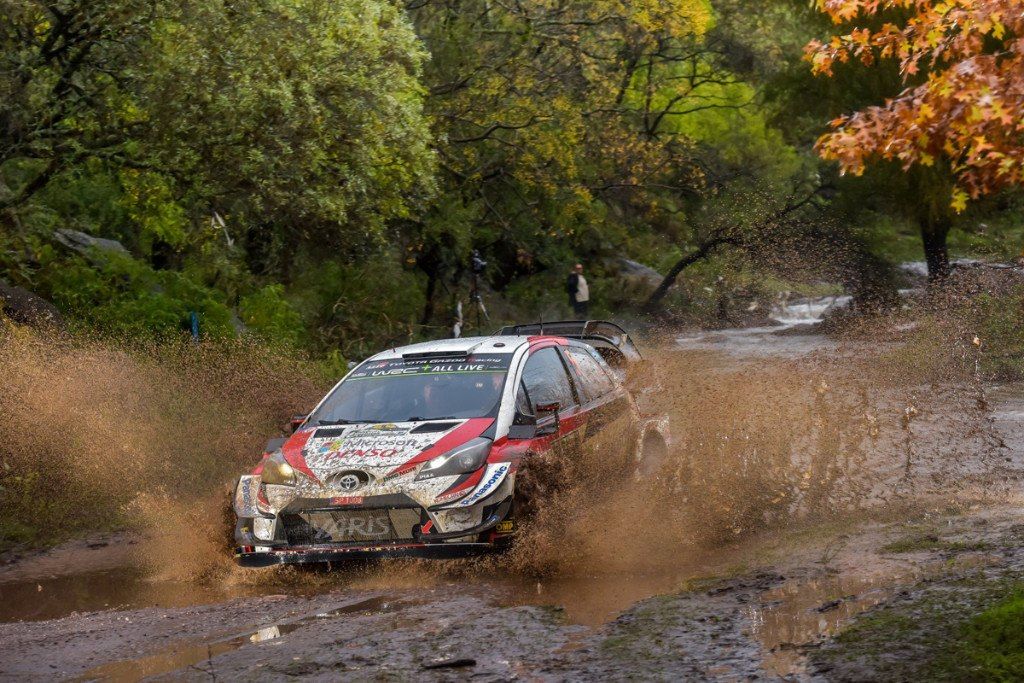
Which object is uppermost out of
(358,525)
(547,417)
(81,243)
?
(81,243)

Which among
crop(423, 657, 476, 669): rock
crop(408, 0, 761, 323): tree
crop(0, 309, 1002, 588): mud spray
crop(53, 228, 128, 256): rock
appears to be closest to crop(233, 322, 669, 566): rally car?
A: crop(0, 309, 1002, 588): mud spray

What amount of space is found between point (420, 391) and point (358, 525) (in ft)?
5.02

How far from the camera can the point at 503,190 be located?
1200 inches

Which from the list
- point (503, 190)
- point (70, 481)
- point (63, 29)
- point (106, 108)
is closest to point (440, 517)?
point (70, 481)

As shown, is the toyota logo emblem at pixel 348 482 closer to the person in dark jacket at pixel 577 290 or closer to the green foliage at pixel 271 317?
the green foliage at pixel 271 317

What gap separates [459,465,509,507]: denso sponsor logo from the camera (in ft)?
26.5

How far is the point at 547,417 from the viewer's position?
9.05 m

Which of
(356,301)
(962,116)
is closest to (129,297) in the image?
(356,301)

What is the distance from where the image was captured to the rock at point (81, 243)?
780 inches

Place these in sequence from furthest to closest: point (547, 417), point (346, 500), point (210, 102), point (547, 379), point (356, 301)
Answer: point (356, 301)
point (210, 102)
point (547, 379)
point (547, 417)
point (346, 500)

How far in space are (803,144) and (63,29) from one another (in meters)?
37.5

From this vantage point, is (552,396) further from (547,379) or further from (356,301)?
(356,301)

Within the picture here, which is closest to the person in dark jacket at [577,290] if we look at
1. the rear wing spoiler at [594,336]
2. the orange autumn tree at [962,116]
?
the rear wing spoiler at [594,336]

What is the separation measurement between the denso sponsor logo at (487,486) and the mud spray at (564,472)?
1.18 feet
